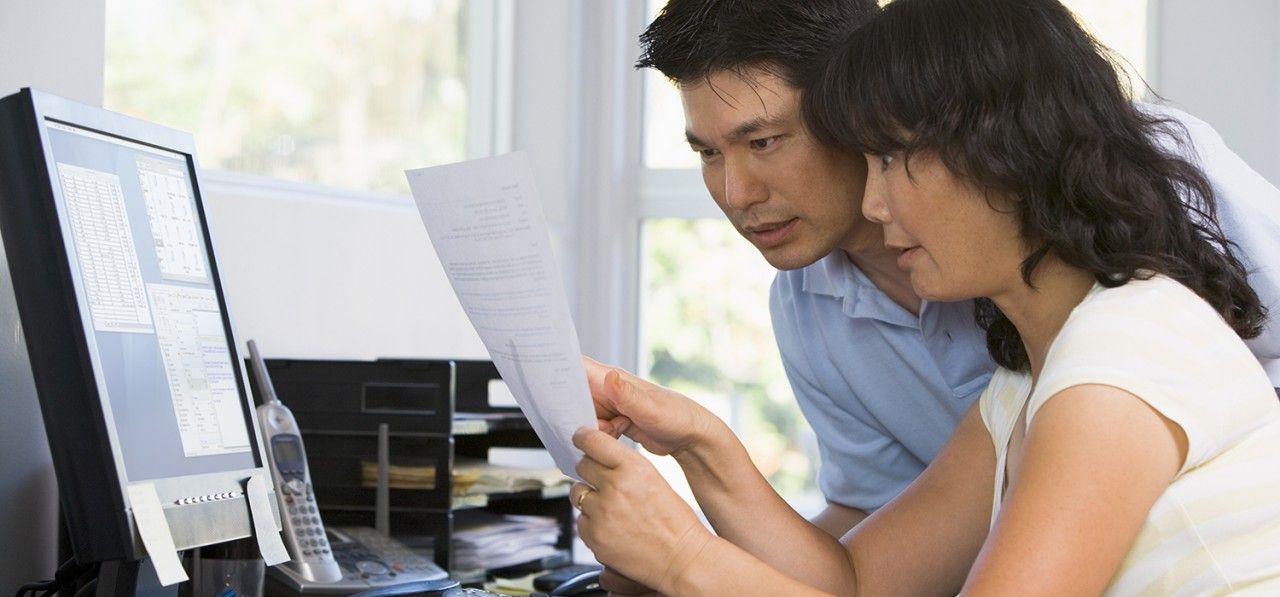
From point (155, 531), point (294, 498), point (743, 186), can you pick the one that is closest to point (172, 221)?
point (155, 531)

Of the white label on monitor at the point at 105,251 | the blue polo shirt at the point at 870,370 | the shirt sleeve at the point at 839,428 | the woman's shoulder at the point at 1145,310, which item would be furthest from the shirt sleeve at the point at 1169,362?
the white label on monitor at the point at 105,251

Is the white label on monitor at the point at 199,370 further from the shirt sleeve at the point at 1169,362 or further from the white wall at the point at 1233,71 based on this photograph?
the white wall at the point at 1233,71

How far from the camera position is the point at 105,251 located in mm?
1113

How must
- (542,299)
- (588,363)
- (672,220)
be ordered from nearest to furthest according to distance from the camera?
(542,299) → (588,363) → (672,220)

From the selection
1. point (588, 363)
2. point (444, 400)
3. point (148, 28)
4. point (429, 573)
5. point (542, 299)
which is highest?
point (148, 28)

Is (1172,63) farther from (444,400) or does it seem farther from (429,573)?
(429,573)

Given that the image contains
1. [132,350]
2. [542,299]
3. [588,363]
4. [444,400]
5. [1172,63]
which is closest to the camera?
[542,299]

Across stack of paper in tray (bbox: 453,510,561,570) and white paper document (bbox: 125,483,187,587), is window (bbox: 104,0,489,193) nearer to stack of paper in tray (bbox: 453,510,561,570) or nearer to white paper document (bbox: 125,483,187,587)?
stack of paper in tray (bbox: 453,510,561,570)

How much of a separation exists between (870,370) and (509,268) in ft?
2.72

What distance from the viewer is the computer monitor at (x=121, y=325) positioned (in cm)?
104

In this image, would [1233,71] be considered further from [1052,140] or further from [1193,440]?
[1193,440]

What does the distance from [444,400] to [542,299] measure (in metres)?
0.97

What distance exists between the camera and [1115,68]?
3.86 feet

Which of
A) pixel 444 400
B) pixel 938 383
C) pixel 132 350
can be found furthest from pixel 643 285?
pixel 132 350
